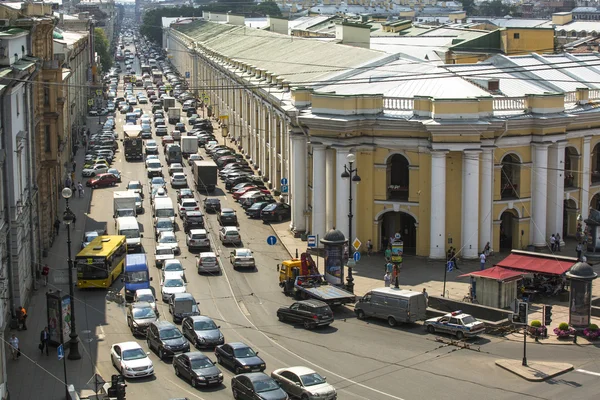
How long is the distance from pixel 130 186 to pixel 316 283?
33056 mm

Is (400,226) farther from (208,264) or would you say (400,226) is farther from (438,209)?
(208,264)

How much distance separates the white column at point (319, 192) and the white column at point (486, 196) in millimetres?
8830

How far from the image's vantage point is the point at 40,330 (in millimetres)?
45031

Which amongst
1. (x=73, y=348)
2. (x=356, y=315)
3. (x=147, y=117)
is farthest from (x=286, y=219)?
(x=147, y=117)

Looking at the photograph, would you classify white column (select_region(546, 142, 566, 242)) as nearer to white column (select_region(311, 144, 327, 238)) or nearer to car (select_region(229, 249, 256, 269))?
white column (select_region(311, 144, 327, 238))

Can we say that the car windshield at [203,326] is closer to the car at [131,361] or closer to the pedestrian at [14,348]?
the car at [131,361]

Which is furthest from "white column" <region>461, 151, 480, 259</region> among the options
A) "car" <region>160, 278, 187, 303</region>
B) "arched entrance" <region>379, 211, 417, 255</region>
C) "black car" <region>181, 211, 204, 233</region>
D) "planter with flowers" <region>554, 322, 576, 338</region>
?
"black car" <region>181, 211, 204, 233</region>

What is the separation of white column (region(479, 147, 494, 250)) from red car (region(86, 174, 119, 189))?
36.9 metres

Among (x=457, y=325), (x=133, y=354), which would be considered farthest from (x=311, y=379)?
(x=457, y=325)

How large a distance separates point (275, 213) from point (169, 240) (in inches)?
403

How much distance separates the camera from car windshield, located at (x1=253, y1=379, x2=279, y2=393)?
33475 mm

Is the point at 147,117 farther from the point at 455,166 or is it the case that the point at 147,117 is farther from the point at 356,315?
the point at 356,315

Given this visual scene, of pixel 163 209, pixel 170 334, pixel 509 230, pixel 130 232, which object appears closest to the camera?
pixel 170 334

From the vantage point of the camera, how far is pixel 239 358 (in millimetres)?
37875
